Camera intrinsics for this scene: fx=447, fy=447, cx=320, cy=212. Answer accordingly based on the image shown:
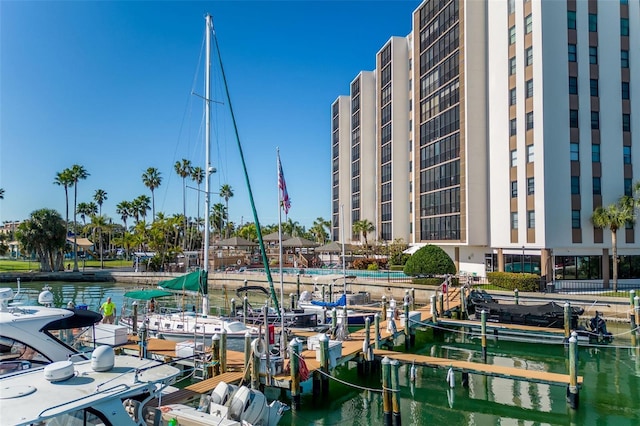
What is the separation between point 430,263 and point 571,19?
80.5 ft

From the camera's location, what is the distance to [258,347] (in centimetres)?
1532

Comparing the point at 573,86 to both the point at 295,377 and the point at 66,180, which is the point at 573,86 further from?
the point at 66,180

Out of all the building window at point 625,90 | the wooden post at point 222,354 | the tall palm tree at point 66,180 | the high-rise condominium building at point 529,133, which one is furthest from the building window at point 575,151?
the tall palm tree at point 66,180

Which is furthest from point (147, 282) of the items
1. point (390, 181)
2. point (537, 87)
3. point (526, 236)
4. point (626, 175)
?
point (626, 175)

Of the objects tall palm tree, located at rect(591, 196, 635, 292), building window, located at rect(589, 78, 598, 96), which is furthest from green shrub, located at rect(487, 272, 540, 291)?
building window, located at rect(589, 78, 598, 96)

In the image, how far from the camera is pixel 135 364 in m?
10.4

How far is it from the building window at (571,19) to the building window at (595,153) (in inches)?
410

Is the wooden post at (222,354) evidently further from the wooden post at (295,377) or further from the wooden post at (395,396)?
the wooden post at (395,396)

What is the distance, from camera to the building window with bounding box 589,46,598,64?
39156 millimetres

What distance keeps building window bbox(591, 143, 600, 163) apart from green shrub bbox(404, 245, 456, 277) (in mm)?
15002

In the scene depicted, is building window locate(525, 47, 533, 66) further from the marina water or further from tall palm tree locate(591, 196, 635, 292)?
the marina water

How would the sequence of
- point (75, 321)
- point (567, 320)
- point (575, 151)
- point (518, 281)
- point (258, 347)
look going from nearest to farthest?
point (75, 321), point (258, 347), point (567, 320), point (518, 281), point (575, 151)

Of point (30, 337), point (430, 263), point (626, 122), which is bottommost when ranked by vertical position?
point (430, 263)

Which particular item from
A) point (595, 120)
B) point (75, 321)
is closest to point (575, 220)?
point (595, 120)
